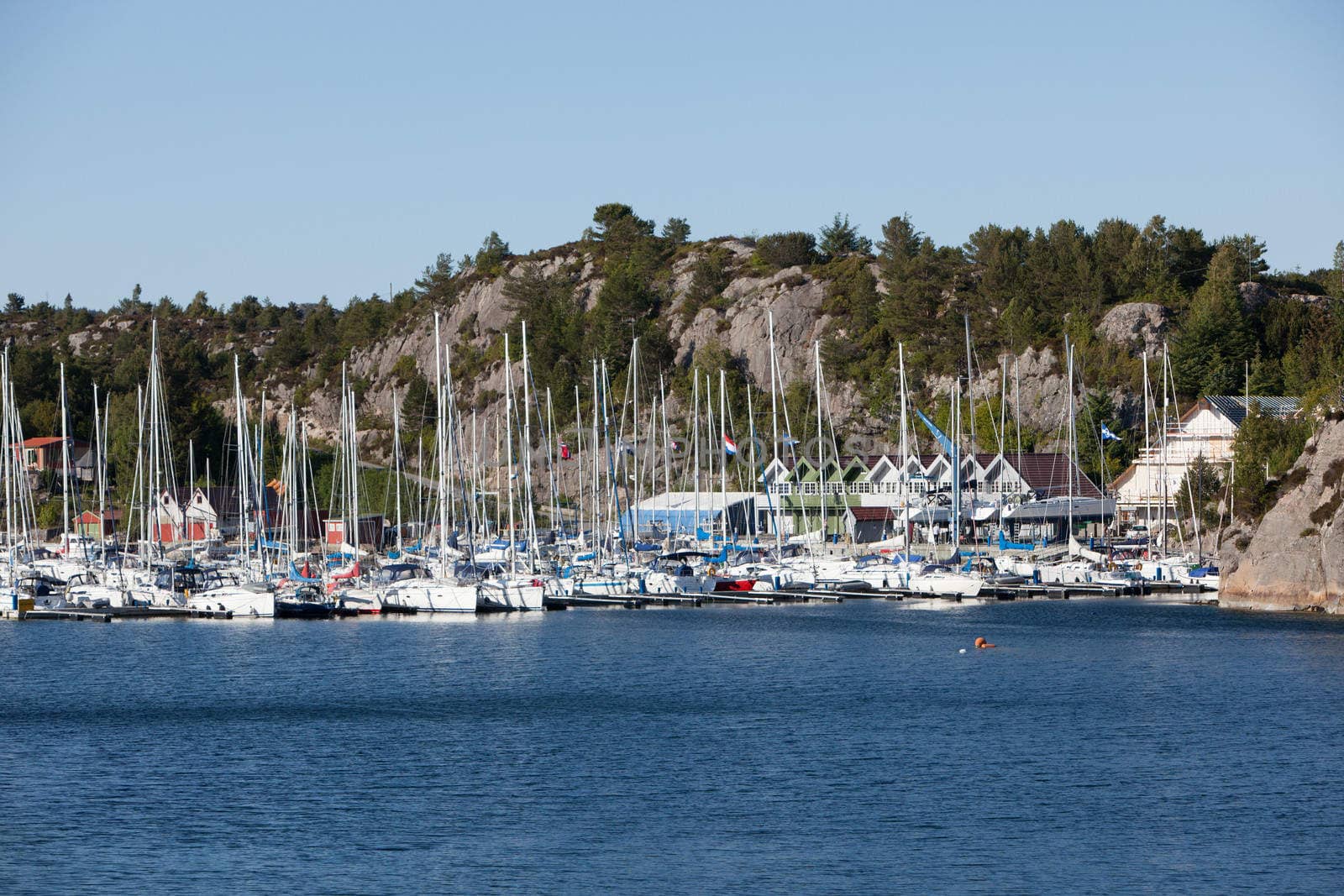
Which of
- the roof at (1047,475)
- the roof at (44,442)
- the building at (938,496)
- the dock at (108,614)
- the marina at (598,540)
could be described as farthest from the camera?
the roof at (44,442)

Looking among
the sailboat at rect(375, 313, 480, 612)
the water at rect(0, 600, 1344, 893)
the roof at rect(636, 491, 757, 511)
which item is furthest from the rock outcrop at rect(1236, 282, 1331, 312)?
the sailboat at rect(375, 313, 480, 612)

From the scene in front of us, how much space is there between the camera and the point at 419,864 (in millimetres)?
29594

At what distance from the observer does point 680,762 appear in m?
39.1

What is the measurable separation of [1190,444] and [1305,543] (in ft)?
133

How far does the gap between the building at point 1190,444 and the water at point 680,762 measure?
130 ft

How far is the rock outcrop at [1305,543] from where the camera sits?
65625 millimetres

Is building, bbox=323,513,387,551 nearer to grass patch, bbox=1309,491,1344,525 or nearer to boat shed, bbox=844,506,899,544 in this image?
boat shed, bbox=844,506,899,544

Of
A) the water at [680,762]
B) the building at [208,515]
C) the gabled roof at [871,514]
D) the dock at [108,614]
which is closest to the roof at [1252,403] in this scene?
the gabled roof at [871,514]

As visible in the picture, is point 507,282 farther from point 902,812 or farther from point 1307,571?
point 902,812

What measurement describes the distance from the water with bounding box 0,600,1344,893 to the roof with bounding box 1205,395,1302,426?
141ft

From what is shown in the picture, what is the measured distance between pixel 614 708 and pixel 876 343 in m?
99.5

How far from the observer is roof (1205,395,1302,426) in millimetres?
104438

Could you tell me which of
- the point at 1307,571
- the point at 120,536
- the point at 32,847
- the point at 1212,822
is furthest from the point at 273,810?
the point at 120,536

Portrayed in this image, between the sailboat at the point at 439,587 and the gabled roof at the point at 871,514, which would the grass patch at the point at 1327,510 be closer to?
the sailboat at the point at 439,587
